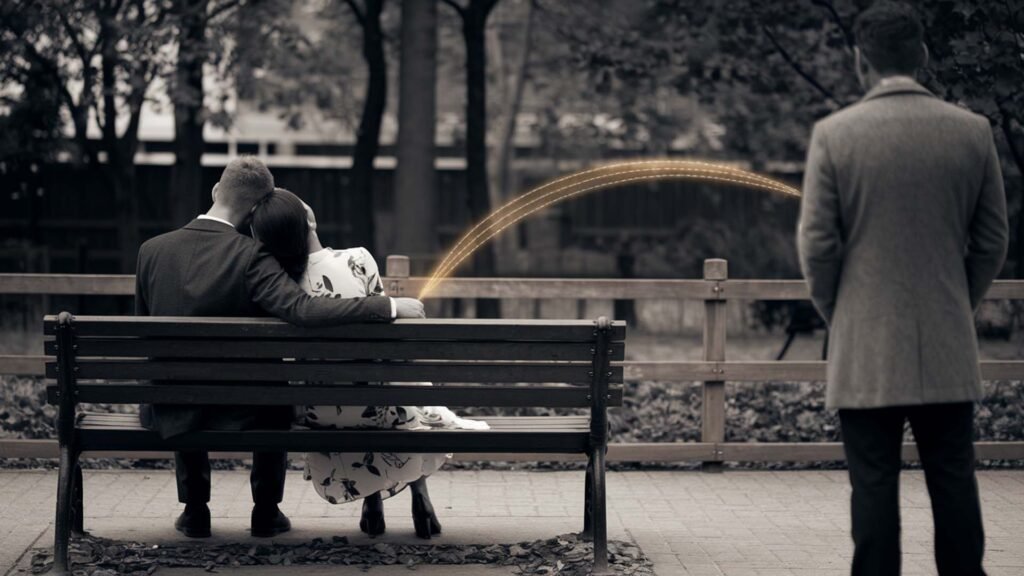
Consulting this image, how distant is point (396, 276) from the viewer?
8141 mm

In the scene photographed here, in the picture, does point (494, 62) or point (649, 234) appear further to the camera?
point (494, 62)

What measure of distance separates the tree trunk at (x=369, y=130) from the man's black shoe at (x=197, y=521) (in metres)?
10.9

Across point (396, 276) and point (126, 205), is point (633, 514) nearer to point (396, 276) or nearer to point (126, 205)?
point (396, 276)

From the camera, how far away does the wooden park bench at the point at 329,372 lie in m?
5.72

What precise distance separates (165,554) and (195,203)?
44.4ft

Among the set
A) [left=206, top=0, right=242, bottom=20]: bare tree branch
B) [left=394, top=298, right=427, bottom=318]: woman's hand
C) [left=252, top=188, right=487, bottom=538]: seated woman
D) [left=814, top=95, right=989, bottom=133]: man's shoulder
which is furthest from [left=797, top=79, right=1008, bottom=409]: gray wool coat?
[left=206, top=0, right=242, bottom=20]: bare tree branch

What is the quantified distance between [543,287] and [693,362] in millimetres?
945

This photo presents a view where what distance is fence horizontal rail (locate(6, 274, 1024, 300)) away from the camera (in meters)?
8.02

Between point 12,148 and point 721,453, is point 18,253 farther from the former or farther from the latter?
point 721,453

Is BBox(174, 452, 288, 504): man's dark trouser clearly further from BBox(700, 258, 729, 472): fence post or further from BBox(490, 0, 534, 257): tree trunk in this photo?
BBox(490, 0, 534, 257): tree trunk

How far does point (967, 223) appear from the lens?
4.61 m

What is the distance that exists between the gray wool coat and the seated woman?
6.73 ft

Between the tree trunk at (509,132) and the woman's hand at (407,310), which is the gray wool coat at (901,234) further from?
the tree trunk at (509,132)

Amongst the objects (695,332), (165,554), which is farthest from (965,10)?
(695,332)
